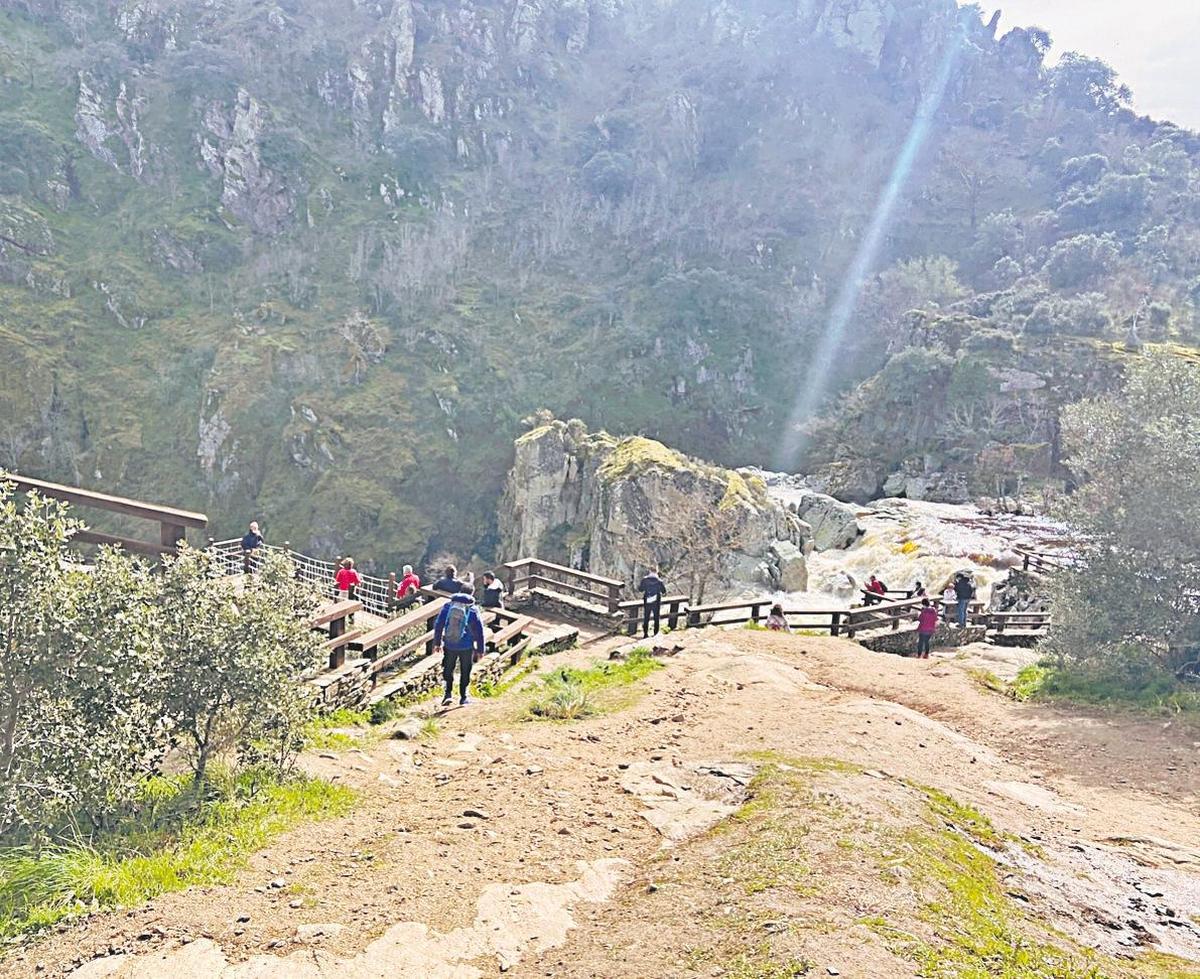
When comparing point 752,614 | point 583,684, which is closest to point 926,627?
point 752,614

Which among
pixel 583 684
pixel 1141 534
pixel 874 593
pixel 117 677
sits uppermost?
pixel 1141 534

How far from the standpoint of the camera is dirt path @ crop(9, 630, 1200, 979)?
3.68 metres

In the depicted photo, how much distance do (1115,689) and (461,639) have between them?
9.48 m

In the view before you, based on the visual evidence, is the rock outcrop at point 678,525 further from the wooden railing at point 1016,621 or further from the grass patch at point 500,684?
the grass patch at point 500,684

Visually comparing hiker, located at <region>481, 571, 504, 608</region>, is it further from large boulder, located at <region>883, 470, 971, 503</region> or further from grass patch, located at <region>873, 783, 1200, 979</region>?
large boulder, located at <region>883, 470, 971, 503</region>

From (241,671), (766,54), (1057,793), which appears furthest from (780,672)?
(766,54)

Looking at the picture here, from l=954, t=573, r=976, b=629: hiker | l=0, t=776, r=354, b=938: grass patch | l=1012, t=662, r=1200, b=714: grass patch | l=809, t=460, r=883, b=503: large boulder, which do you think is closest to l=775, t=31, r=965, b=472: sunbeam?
l=809, t=460, r=883, b=503: large boulder

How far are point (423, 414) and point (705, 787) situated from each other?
156 feet

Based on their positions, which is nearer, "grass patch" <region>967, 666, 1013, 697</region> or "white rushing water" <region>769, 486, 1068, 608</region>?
"grass patch" <region>967, 666, 1013, 697</region>

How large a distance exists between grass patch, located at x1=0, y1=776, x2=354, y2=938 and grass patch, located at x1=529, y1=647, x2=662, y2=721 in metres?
2.92

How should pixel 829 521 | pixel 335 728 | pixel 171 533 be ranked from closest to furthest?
pixel 335 728 → pixel 171 533 → pixel 829 521

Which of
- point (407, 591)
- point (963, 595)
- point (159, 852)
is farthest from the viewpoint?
point (963, 595)

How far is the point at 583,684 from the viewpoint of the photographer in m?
9.88

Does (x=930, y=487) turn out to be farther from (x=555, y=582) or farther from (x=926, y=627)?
(x=555, y=582)
